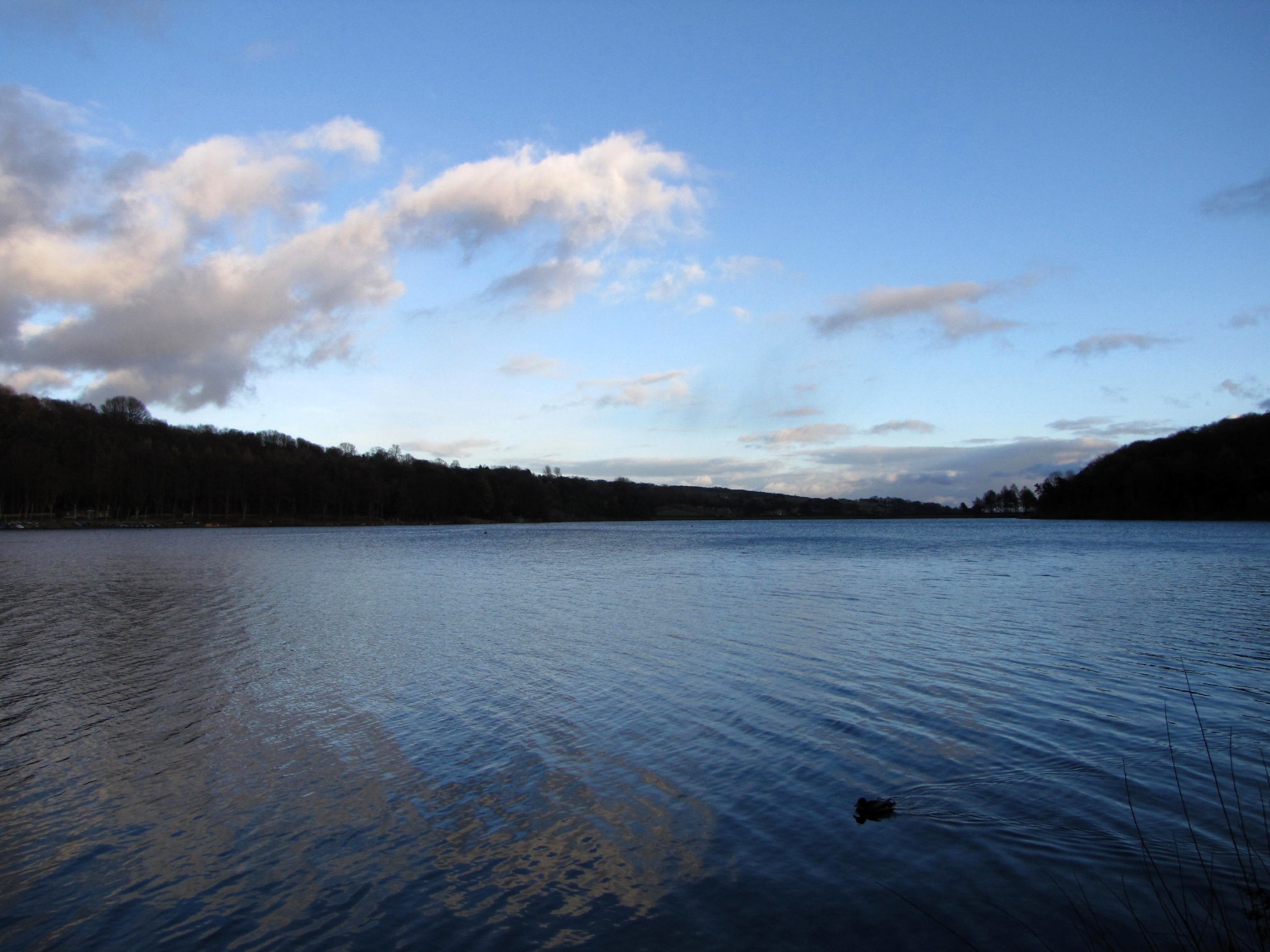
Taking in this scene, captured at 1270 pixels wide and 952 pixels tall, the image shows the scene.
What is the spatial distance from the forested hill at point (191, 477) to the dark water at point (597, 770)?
4557 inches

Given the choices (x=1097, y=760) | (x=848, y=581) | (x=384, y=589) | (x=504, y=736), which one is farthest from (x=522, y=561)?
(x=1097, y=760)

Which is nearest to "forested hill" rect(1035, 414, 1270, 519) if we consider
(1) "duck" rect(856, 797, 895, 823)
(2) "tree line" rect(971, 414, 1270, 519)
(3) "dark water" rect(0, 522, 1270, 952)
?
(2) "tree line" rect(971, 414, 1270, 519)

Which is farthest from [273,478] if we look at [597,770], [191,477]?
[597,770]

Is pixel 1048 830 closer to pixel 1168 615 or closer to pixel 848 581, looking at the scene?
pixel 1168 615

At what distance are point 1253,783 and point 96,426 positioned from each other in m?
157

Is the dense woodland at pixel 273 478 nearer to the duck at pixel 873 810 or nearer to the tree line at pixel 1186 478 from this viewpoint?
the tree line at pixel 1186 478

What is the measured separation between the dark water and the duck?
115 millimetres

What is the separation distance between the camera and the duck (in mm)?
7312

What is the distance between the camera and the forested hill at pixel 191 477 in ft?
370

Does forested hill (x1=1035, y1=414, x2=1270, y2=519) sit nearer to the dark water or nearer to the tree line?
the tree line

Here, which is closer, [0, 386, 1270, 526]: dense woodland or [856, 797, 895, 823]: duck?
[856, 797, 895, 823]: duck

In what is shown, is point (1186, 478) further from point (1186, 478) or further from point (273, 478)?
point (273, 478)

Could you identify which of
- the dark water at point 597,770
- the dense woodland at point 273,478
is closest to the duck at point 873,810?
→ the dark water at point 597,770

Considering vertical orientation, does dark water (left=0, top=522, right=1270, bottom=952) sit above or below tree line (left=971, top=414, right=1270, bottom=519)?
below
